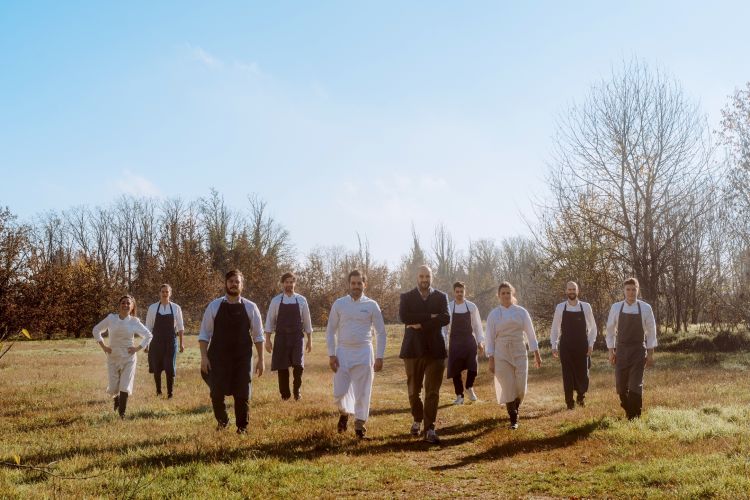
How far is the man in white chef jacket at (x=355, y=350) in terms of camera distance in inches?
347

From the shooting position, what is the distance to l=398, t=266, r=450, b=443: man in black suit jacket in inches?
346

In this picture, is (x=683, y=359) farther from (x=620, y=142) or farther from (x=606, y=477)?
(x=606, y=477)

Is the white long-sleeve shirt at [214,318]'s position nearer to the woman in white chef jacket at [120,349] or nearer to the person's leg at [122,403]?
the woman in white chef jacket at [120,349]

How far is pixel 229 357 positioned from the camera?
8695mm

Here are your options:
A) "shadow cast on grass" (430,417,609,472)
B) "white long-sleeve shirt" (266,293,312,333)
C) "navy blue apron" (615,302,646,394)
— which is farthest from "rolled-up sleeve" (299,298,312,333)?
"navy blue apron" (615,302,646,394)

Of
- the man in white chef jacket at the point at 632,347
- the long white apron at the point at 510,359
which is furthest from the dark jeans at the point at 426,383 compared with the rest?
the man in white chef jacket at the point at 632,347

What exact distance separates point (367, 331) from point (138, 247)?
6378 cm

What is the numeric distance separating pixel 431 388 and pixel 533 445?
1.64 meters

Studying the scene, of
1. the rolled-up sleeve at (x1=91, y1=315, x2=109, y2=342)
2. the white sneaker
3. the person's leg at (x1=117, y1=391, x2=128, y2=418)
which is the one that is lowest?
the white sneaker

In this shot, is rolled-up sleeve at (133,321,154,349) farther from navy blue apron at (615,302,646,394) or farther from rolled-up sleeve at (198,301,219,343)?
navy blue apron at (615,302,646,394)

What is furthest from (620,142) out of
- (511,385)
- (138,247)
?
(138,247)

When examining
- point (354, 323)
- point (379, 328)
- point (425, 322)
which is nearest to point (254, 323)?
point (354, 323)

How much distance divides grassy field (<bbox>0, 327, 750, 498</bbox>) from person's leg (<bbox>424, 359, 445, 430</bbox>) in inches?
14.6

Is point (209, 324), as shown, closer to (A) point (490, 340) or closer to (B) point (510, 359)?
(A) point (490, 340)
